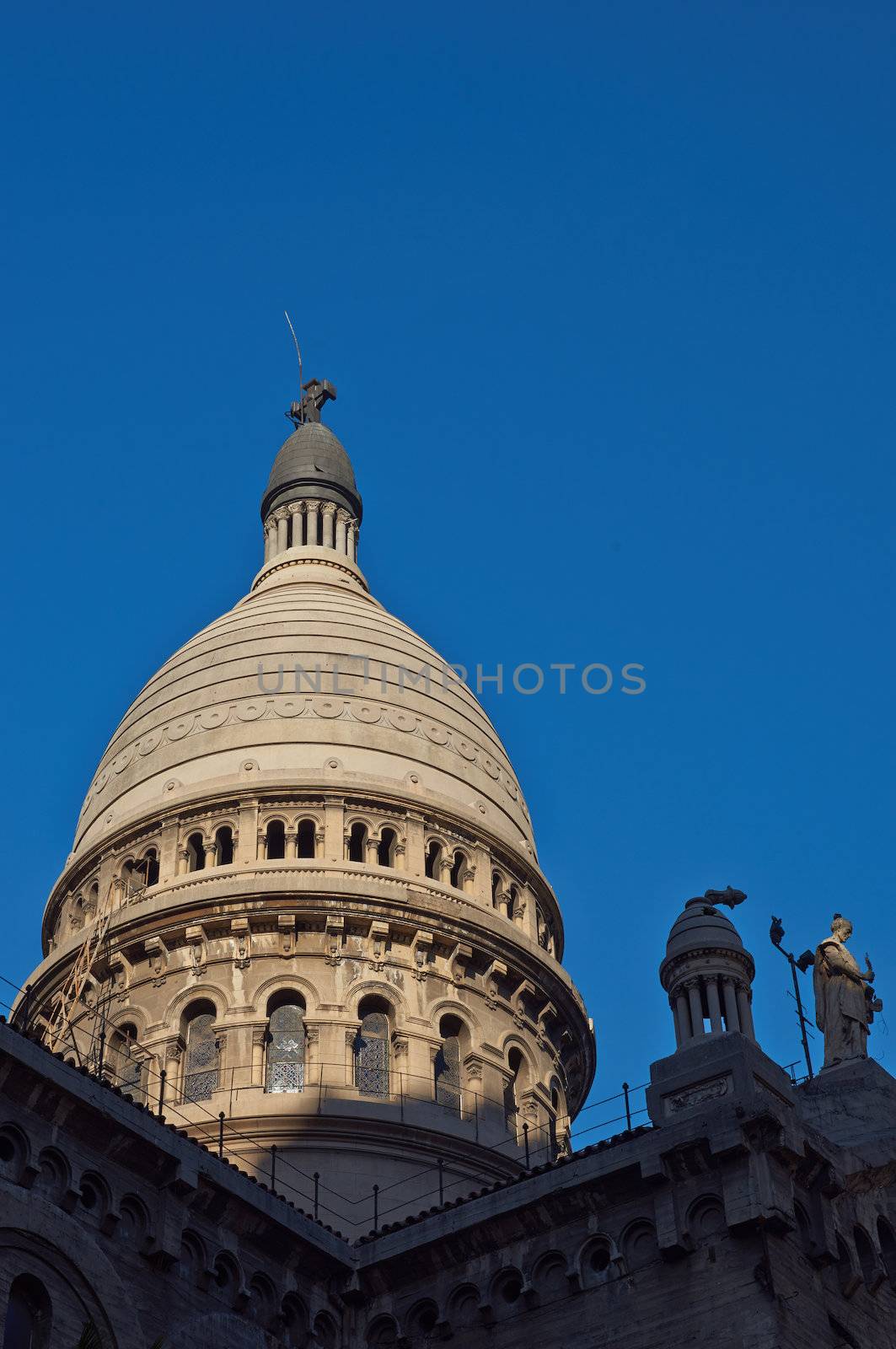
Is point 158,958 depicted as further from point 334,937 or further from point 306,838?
point 306,838

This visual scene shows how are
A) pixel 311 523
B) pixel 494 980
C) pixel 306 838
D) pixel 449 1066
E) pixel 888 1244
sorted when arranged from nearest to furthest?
pixel 888 1244 → pixel 449 1066 → pixel 494 980 → pixel 306 838 → pixel 311 523

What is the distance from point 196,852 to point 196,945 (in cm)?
320

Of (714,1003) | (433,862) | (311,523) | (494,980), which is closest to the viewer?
(714,1003)

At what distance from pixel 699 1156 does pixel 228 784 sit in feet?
68.9

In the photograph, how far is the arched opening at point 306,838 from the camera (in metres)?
50.0

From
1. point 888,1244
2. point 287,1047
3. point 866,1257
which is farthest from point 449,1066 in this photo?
point 866,1257

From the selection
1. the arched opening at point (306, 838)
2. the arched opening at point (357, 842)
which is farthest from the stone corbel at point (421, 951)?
the arched opening at point (306, 838)

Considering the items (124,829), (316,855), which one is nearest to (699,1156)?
(316,855)

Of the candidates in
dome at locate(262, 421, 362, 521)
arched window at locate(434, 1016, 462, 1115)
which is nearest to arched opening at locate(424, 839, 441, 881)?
arched window at locate(434, 1016, 462, 1115)

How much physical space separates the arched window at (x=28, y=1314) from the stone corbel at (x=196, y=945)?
18150mm

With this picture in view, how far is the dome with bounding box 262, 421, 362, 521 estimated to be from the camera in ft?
215

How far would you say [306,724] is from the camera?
52344 mm

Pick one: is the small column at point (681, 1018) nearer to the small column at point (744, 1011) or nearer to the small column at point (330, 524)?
the small column at point (744, 1011)

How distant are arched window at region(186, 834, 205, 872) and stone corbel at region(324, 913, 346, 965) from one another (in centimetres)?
407
